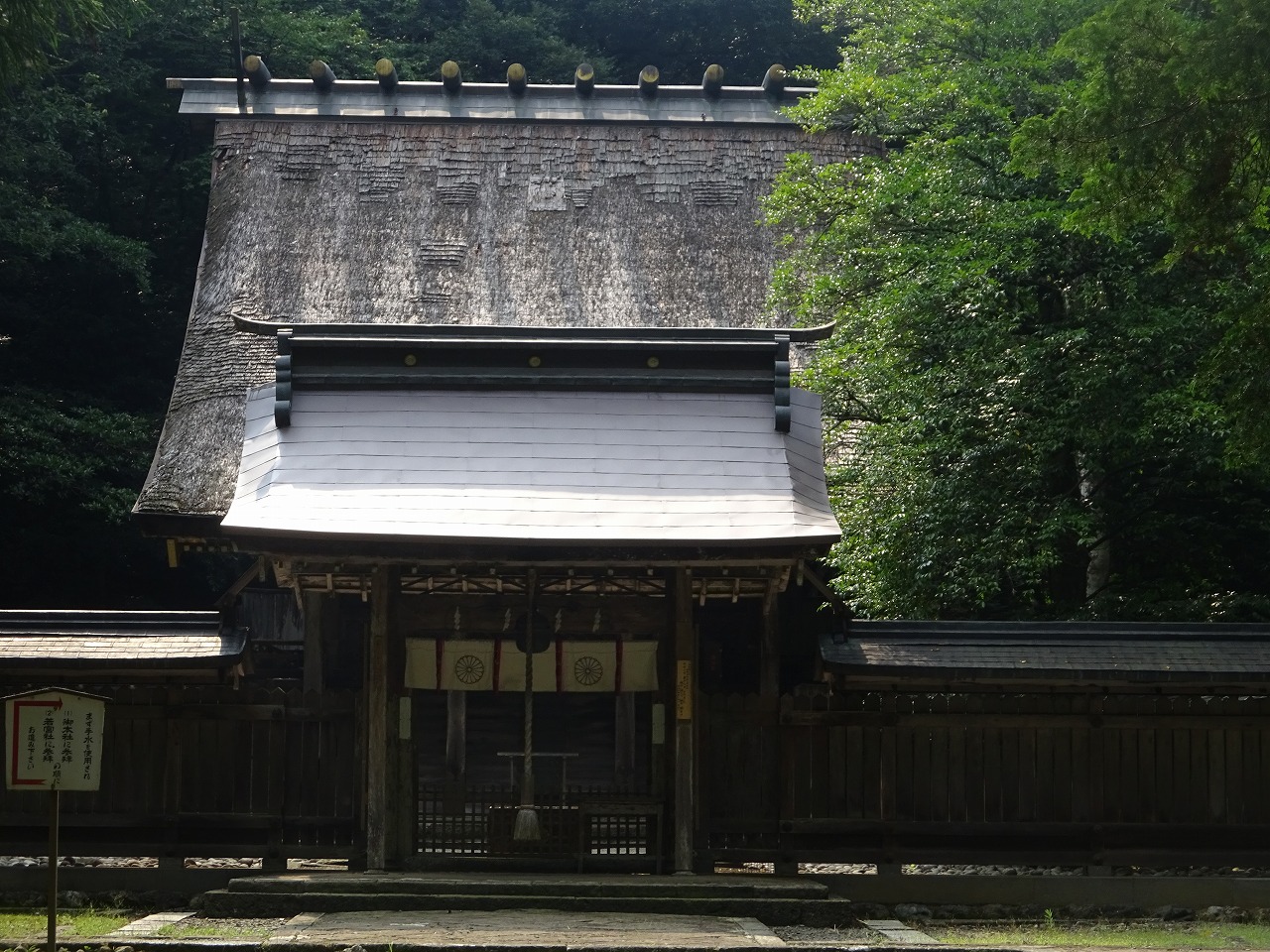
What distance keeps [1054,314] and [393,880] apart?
9379mm

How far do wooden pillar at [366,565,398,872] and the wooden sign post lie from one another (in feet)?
9.73

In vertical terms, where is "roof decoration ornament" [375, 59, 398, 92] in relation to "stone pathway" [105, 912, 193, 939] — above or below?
above

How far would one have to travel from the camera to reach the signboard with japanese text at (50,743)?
29.8ft

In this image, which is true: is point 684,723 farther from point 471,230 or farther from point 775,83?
point 775,83

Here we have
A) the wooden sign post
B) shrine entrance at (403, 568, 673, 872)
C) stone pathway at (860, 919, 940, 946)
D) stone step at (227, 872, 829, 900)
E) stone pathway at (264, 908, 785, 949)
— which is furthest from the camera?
shrine entrance at (403, 568, 673, 872)

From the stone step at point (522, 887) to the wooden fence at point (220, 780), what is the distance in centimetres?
122

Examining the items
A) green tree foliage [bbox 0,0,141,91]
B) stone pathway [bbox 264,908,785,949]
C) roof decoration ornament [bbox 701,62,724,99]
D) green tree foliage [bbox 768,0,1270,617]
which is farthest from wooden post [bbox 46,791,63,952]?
roof decoration ornament [bbox 701,62,724,99]

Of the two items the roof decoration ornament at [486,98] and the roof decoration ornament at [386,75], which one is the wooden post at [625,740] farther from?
the roof decoration ornament at [386,75]

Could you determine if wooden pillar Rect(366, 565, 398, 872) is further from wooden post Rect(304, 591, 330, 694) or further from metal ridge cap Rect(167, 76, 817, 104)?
metal ridge cap Rect(167, 76, 817, 104)

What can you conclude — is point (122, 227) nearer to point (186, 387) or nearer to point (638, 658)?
point (186, 387)

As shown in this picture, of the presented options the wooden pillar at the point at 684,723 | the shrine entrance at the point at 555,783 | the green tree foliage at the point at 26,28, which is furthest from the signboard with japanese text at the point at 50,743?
the green tree foliage at the point at 26,28

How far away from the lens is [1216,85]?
10.3 m

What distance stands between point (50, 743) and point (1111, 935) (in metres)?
7.43

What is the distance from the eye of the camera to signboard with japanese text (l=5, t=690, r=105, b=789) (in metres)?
9.09
